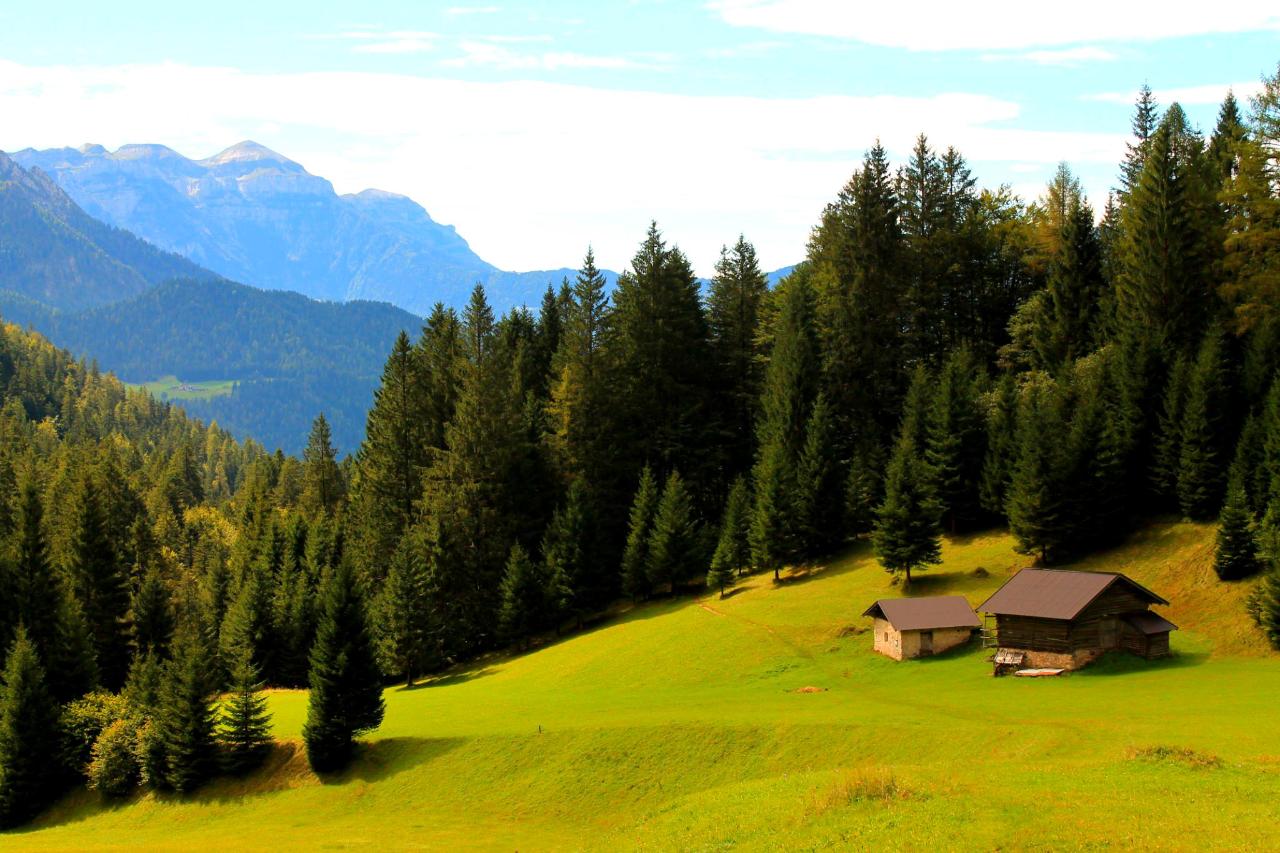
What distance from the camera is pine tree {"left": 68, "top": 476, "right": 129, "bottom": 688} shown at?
8006cm

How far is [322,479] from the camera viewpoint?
10706cm

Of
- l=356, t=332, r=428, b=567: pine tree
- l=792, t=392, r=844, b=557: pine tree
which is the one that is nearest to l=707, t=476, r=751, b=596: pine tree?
l=792, t=392, r=844, b=557: pine tree

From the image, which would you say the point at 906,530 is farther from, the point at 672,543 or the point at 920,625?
the point at 672,543

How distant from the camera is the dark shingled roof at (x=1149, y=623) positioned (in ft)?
167

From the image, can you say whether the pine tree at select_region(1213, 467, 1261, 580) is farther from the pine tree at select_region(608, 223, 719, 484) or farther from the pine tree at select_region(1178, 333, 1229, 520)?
the pine tree at select_region(608, 223, 719, 484)

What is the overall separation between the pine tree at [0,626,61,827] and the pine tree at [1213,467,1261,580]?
60012 millimetres

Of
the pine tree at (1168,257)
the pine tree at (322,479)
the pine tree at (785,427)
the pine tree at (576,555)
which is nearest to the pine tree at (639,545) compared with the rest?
the pine tree at (576,555)

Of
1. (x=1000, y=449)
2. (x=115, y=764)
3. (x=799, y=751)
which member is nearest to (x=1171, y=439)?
(x=1000, y=449)

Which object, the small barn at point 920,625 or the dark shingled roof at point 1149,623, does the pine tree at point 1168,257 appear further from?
the small barn at point 920,625

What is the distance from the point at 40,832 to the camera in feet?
166

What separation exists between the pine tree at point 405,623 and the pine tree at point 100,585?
23.2 meters

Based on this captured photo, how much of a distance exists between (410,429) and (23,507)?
95.2 feet

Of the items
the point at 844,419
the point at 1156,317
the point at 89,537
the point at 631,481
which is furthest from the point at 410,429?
the point at 1156,317

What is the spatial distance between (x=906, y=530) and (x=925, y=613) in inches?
359
